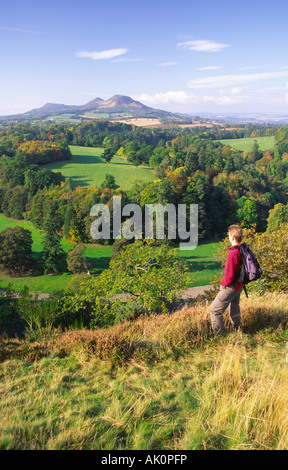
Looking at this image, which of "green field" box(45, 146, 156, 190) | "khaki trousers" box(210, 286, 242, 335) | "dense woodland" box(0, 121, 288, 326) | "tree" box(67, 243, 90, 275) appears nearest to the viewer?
"khaki trousers" box(210, 286, 242, 335)

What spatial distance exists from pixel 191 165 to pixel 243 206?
20975 millimetres

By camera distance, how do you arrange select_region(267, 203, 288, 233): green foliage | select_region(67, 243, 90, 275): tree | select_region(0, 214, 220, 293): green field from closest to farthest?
select_region(0, 214, 220, 293): green field, select_region(67, 243, 90, 275): tree, select_region(267, 203, 288, 233): green foliage

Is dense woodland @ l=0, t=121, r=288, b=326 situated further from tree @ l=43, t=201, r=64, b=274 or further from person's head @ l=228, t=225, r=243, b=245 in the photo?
person's head @ l=228, t=225, r=243, b=245

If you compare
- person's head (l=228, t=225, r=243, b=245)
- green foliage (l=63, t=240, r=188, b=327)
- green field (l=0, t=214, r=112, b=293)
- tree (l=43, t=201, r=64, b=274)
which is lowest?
green field (l=0, t=214, r=112, b=293)

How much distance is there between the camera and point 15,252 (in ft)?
137

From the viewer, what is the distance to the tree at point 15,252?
4153 centimetres

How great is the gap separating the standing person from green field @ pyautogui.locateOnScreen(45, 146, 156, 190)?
66766 millimetres

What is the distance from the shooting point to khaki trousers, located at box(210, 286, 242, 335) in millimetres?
5793

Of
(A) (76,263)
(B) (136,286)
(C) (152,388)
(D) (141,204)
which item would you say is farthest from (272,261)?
(D) (141,204)

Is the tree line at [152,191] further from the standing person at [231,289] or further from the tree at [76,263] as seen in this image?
the standing person at [231,289]

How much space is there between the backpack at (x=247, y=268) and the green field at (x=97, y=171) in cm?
6708

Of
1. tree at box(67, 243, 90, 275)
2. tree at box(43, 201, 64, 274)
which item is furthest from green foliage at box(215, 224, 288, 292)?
tree at box(43, 201, 64, 274)

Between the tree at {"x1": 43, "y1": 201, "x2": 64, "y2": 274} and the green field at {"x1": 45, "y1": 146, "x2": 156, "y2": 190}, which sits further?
the green field at {"x1": 45, "y1": 146, "x2": 156, "y2": 190}
